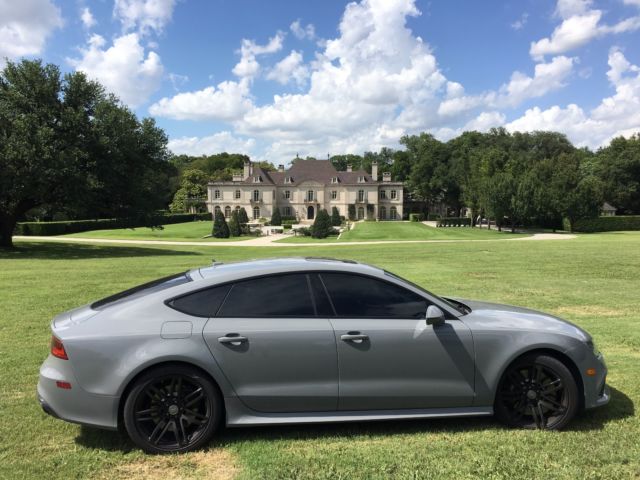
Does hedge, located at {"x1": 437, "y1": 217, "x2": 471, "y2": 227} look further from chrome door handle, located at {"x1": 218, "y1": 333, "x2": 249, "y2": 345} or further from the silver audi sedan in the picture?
chrome door handle, located at {"x1": 218, "y1": 333, "x2": 249, "y2": 345}

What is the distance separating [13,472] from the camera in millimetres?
3689

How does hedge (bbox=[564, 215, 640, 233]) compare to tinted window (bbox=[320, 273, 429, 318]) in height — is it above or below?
below

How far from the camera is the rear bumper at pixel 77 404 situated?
4.02m

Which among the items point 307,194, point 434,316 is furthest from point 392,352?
point 307,194

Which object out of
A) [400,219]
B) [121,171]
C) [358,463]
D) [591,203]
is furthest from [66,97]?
[400,219]

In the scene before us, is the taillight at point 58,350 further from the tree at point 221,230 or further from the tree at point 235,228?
the tree at point 235,228

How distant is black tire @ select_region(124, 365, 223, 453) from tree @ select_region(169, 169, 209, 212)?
101092 mm

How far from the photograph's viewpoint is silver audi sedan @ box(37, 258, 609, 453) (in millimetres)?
4027

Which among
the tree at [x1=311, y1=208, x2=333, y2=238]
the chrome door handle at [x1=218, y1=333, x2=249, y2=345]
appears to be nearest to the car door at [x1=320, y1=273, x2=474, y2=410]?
the chrome door handle at [x1=218, y1=333, x2=249, y2=345]

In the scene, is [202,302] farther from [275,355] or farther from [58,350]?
[58,350]

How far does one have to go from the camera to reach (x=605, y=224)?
63406 mm

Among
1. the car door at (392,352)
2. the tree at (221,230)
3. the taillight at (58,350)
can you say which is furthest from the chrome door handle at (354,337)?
the tree at (221,230)

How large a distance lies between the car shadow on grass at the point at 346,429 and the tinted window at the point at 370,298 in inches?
39.9

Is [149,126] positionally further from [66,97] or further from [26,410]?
[26,410]
